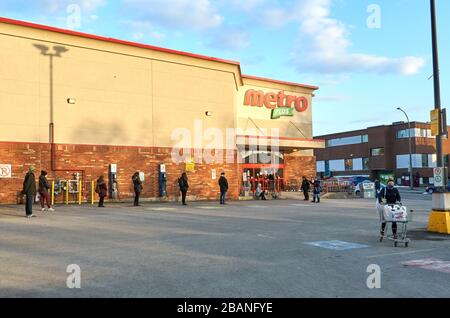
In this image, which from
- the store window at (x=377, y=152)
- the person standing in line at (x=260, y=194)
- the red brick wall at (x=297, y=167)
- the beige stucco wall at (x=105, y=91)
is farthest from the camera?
the store window at (x=377, y=152)

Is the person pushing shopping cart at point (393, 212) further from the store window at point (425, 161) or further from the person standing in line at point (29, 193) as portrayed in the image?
the store window at point (425, 161)

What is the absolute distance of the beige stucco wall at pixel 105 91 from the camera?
2122 cm

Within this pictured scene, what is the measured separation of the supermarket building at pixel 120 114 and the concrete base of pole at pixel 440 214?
1578cm

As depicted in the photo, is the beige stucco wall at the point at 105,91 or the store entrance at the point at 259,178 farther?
the store entrance at the point at 259,178

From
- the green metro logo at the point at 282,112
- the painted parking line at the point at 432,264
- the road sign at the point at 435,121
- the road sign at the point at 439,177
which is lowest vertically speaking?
the painted parking line at the point at 432,264

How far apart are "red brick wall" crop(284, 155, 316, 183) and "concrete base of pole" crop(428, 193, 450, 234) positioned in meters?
22.4

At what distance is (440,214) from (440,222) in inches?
9.1

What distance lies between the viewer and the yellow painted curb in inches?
505

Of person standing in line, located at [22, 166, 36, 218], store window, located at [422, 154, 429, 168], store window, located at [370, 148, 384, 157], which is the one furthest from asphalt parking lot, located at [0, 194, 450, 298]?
store window, located at [370, 148, 384, 157]

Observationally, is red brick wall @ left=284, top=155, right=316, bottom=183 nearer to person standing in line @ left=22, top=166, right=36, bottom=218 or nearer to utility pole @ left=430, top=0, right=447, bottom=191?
utility pole @ left=430, top=0, right=447, bottom=191

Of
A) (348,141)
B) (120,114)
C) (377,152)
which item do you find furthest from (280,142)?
(348,141)

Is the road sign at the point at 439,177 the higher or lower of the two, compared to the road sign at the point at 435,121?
lower

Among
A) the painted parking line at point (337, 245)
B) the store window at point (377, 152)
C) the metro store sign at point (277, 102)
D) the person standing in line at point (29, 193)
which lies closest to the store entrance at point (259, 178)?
the metro store sign at point (277, 102)
